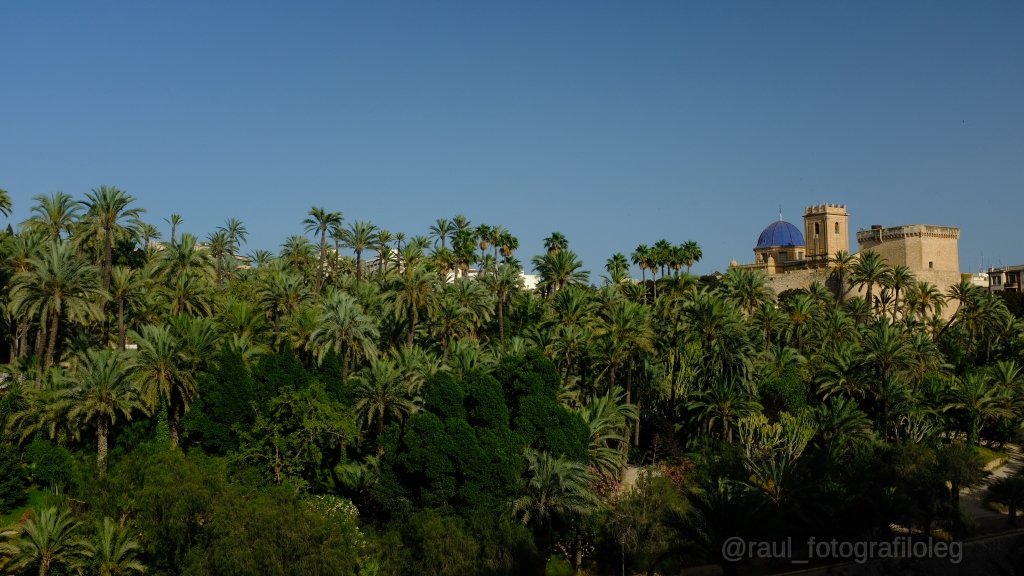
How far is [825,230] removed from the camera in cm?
9519

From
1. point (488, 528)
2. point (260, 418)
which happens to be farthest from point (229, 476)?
point (488, 528)

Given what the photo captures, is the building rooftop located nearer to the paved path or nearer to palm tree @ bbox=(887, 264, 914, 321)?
palm tree @ bbox=(887, 264, 914, 321)

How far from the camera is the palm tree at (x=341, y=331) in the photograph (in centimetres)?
4562

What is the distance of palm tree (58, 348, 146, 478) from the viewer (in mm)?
39062

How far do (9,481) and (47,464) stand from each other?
2069 millimetres

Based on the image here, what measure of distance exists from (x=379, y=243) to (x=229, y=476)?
4015 centimetres

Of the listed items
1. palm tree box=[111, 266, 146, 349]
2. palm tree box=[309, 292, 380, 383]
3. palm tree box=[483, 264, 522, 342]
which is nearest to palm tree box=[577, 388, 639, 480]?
palm tree box=[309, 292, 380, 383]

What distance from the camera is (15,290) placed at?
4353 centimetres

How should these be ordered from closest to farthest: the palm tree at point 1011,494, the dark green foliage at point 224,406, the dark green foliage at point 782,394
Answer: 1. the palm tree at point 1011,494
2. the dark green foliage at point 224,406
3. the dark green foliage at point 782,394

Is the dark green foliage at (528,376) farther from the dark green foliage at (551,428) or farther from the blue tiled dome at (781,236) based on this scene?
the blue tiled dome at (781,236)

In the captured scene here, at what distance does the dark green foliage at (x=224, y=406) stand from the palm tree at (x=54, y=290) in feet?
23.6

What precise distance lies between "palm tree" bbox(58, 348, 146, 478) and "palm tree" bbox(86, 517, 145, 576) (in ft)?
28.6

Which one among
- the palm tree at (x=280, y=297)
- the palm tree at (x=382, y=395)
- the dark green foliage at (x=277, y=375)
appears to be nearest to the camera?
the palm tree at (x=382, y=395)

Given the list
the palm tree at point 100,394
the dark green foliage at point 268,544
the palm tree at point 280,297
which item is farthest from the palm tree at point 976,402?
the palm tree at point 100,394
